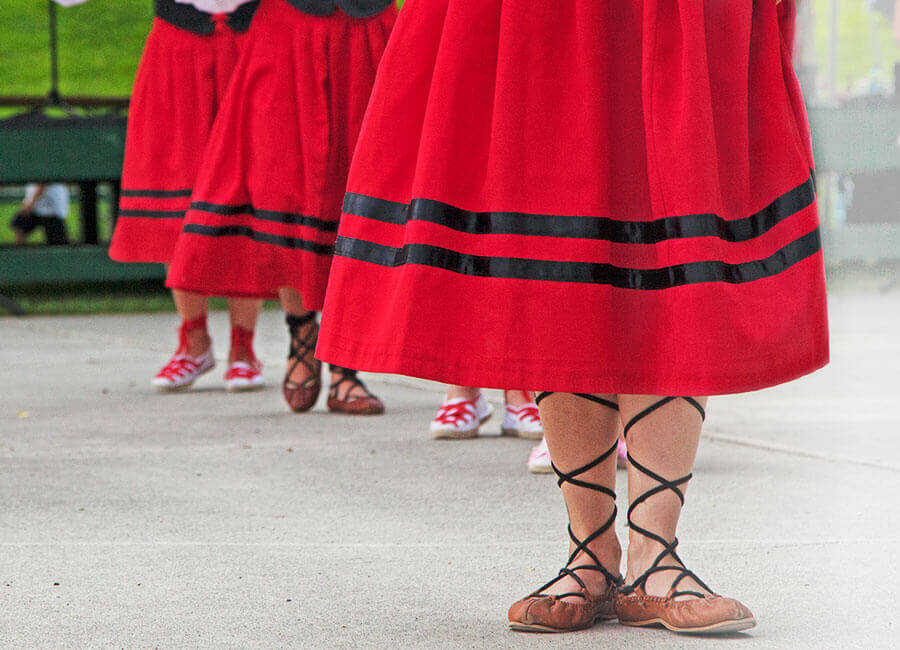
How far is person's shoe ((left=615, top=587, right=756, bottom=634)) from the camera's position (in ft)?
5.68

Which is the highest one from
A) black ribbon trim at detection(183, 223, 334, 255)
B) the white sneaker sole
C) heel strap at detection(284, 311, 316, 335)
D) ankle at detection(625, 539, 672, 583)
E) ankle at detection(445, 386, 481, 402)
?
black ribbon trim at detection(183, 223, 334, 255)

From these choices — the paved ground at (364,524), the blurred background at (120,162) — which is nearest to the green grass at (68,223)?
the blurred background at (120,162)

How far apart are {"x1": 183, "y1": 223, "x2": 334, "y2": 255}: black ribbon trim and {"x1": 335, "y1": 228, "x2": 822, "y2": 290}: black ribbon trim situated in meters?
1.73

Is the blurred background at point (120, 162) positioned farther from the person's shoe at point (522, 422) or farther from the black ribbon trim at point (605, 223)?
the black ribbon trim at point (605, 223)

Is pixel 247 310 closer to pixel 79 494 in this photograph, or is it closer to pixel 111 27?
pixel 79 494

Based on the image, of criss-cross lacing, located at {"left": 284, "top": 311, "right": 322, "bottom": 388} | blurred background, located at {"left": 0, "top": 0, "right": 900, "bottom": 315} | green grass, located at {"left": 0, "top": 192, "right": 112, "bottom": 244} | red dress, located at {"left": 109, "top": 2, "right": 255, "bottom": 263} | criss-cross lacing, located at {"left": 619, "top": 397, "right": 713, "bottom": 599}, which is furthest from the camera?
green grass, located at {"left": 0, "top": 192, "right": 112, "bottom": 244}

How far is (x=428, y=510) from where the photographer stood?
2.54m

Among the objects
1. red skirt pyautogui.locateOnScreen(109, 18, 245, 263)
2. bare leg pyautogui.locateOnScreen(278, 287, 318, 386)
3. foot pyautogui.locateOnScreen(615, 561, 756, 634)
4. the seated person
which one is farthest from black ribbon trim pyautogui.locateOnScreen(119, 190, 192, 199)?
the seated person

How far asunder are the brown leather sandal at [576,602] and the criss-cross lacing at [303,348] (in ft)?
6.12

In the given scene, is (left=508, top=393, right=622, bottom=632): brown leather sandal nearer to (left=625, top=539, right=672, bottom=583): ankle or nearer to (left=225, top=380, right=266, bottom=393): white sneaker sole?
(left=625, top=539, right=672, bottom=583): ankle

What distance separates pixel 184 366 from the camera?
413 centimetres

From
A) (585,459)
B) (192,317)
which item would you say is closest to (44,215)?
(192,317)

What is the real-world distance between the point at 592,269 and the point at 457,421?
1.63m

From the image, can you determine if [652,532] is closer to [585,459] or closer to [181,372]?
[585,459]
